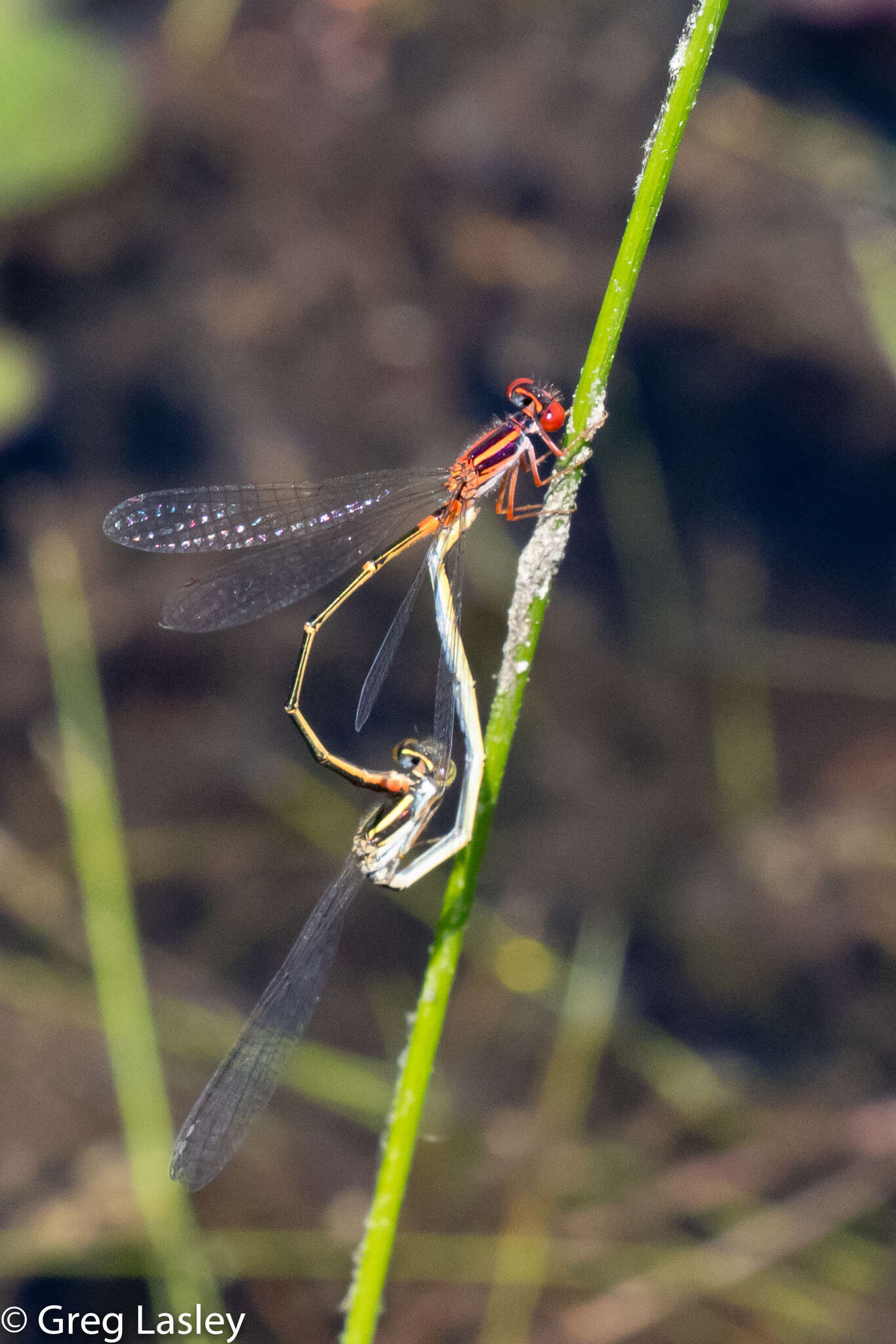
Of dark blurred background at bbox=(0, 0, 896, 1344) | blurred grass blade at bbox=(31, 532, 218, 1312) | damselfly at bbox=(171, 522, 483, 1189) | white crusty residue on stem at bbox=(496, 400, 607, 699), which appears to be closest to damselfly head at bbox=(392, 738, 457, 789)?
damselfly at bbox=(171, 522, 483, 1189)

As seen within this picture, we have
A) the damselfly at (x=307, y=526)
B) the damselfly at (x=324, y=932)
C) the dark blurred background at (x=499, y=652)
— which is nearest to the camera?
the damselfly at (x=324, y=932)

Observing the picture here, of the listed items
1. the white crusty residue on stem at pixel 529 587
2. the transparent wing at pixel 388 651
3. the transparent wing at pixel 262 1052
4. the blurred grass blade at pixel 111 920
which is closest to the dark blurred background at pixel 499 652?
the blurred grass blade at pixel 111 920

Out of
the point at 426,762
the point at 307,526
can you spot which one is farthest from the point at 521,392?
the point at 426,762

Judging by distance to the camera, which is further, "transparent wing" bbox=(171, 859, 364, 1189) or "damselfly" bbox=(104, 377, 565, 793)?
"damselfly" bbox=(104, 377, 565, 793)

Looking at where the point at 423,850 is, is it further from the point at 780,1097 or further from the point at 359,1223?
the point at 780,1097

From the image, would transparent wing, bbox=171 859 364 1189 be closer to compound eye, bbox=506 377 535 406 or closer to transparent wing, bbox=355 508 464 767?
transparent wing, bbox=355 508 464 767

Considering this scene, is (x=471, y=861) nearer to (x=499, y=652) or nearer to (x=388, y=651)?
(x=388, y=651)

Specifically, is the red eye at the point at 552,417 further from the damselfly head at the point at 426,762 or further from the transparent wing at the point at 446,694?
the damselfly head at the point at 426,762

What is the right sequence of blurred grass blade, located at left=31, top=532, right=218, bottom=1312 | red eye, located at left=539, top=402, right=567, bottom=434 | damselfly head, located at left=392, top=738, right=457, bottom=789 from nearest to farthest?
damselfly head, located at left=392, top=738, right=457, bottom=789 → red eye, located at left=539, top=402, right=567, bottom=434 → blurred grass blade, located at left=31, top=532, right=218, bottom=1312
